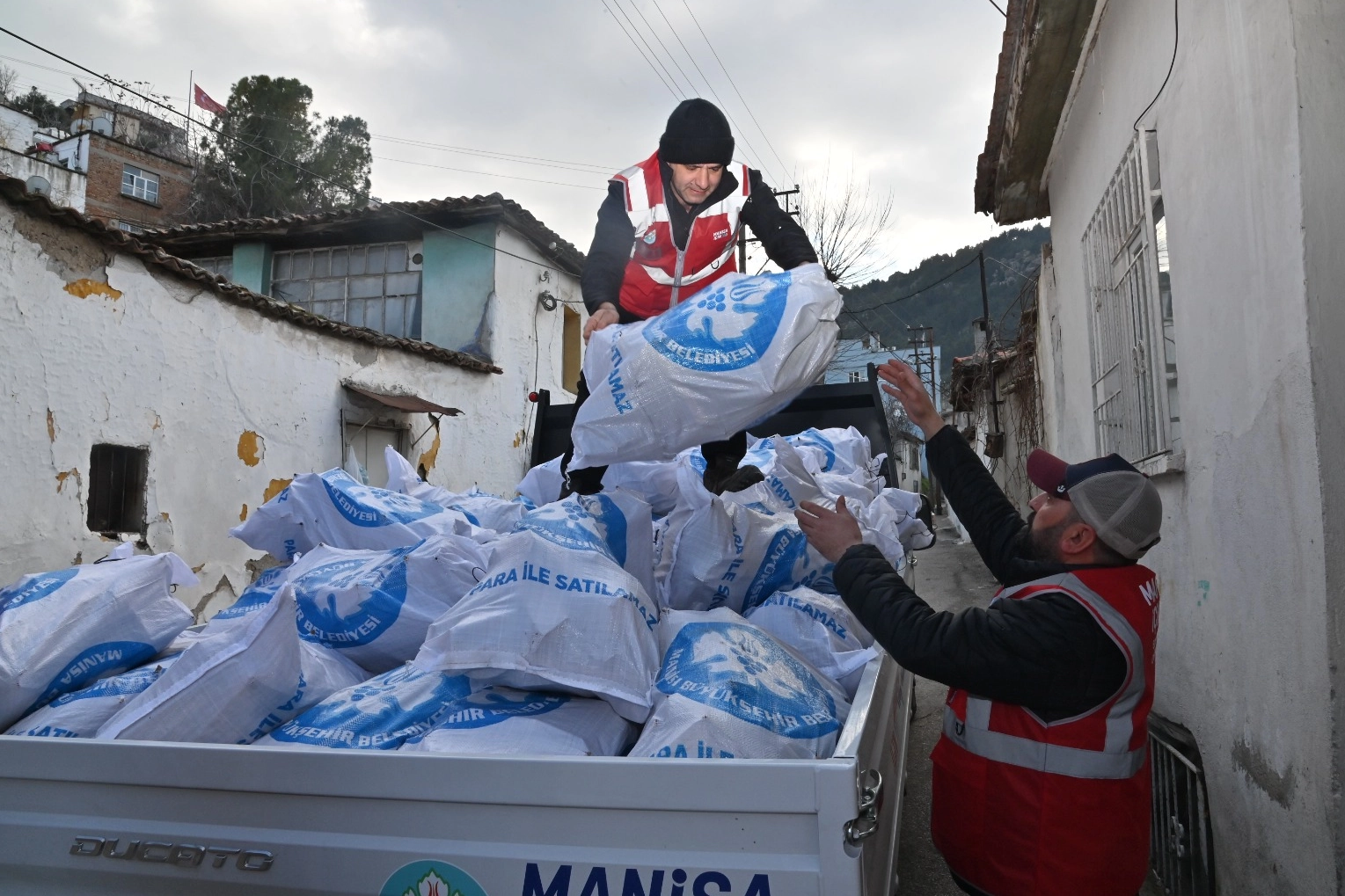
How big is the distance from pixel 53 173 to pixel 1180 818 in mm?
30226

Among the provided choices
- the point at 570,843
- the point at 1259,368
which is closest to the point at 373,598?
the point at 570,843

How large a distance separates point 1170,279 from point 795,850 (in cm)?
293

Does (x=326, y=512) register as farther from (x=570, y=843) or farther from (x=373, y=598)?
(x=570, y=843)

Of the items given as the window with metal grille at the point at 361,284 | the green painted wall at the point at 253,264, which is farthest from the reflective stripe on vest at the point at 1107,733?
the green painted wall at the point at 253,264

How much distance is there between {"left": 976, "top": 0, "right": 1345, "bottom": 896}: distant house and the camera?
208cm

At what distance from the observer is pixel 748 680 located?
1.68m

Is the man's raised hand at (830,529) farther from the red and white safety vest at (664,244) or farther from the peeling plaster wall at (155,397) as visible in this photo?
the peeling plaster wall at (155,397)

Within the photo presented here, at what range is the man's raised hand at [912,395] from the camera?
2383 mm

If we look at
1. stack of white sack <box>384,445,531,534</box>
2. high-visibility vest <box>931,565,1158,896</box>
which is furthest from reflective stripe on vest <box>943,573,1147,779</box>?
stack of white sack <box>384,445,531,534</box>

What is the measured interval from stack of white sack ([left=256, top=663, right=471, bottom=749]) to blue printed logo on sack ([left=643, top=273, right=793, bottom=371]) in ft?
2.86

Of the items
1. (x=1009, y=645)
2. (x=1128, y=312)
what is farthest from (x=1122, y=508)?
(x=1128, y=312)

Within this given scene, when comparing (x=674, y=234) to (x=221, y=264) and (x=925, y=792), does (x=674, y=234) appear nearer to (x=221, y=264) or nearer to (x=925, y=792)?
(x=925, y=792)

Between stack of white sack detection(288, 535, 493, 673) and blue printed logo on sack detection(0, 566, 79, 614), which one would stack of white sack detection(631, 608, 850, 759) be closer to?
stack of white sack detection(288, 535, 493, 673)

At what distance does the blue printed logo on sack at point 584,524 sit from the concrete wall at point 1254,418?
1.65 meters
